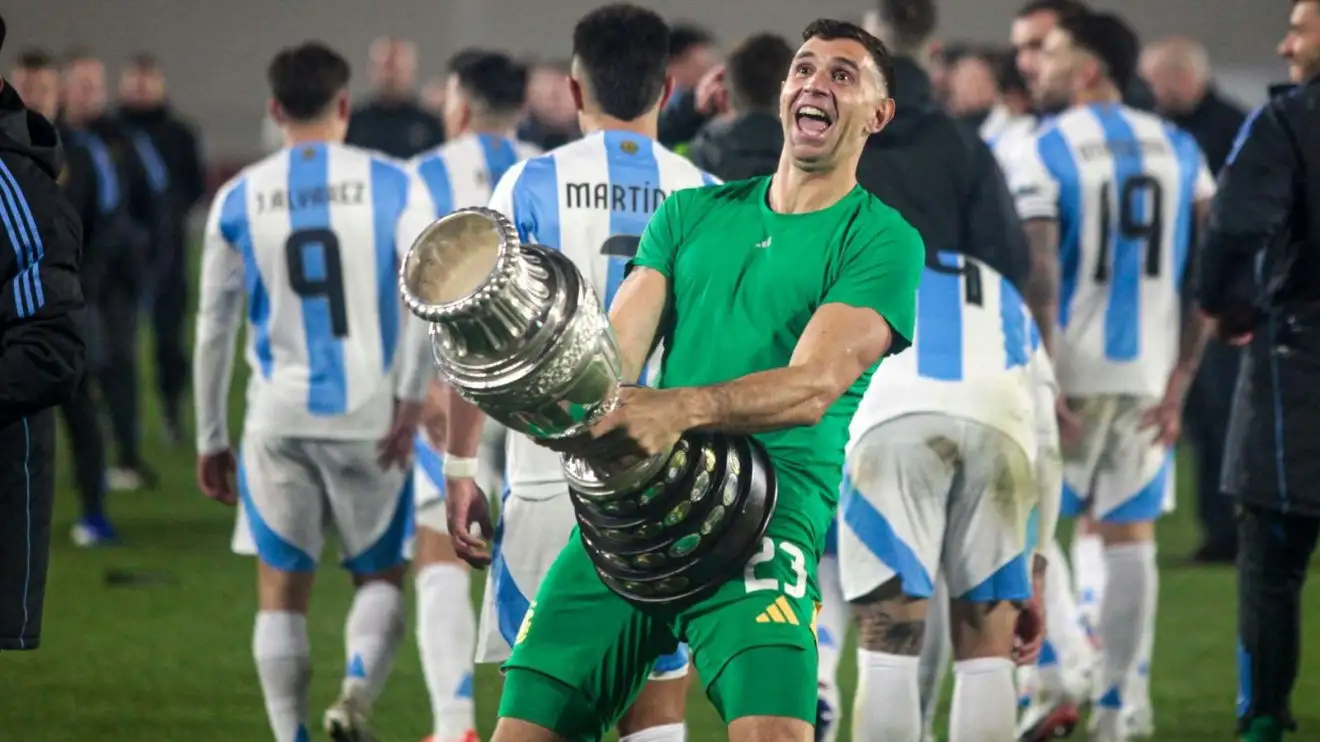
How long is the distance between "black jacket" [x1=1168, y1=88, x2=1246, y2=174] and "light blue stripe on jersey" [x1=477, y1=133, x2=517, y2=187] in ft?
12.5

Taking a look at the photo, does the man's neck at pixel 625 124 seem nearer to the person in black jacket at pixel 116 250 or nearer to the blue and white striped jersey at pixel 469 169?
the blue and white striped jersey at pixel 469 169

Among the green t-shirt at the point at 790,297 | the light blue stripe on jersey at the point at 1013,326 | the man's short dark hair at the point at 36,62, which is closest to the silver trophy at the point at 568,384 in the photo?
the green t-shirt at the point at 790,297

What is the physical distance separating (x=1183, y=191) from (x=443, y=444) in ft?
8.39

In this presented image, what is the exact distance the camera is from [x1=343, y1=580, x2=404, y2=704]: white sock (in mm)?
5820

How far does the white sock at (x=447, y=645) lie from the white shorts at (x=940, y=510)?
5.01ft

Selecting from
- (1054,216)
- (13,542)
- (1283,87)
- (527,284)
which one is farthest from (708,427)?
(1054,216)

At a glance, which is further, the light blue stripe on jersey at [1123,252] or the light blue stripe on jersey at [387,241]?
the light blue stripe on jersey at [1123,252]

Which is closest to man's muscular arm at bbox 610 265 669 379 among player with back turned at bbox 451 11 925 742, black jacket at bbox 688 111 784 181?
player with back turned at bbox 451 11 925 742

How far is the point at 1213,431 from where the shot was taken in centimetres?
946

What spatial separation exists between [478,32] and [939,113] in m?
22.2

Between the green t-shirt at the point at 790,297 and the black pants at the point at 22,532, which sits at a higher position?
the green t-shirt at the point at 790,297

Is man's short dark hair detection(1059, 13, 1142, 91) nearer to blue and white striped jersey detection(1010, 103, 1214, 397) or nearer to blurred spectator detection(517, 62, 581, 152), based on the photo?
blue and white striped jersey detection(1010, 103, 1214, 397)

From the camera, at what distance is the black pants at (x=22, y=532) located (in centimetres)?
406

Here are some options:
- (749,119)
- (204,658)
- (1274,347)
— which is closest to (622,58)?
(749,119)
